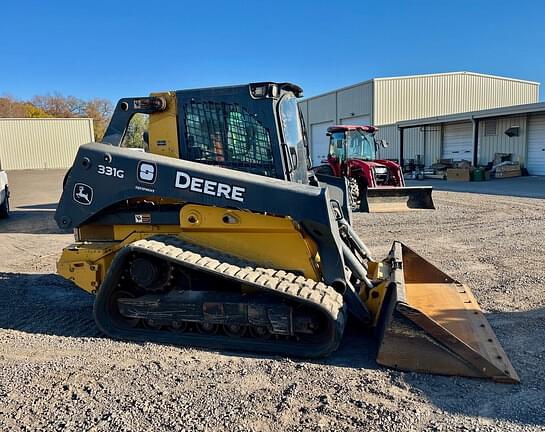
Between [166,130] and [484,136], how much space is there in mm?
25681

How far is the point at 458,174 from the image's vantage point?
2430cm

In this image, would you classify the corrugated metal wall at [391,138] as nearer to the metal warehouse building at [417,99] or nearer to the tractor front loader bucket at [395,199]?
the metal warehouse building at [417,99]

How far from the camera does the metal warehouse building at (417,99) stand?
33188 mm

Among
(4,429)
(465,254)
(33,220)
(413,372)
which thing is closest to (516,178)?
(465,254)

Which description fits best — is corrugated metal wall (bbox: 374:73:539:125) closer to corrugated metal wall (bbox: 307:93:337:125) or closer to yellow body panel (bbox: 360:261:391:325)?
corrugated metal wall (bbox: 307:93:337:125)

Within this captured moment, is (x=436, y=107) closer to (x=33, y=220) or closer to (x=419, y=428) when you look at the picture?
(x=33, y=220)

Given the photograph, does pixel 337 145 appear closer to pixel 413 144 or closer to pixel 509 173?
pixel 509 173

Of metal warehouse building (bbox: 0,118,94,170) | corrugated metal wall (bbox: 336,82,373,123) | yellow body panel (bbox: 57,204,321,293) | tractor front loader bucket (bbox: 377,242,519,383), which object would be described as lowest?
tractor front loader bucket (bbox: 377,242,519,383)

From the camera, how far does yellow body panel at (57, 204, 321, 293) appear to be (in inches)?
167

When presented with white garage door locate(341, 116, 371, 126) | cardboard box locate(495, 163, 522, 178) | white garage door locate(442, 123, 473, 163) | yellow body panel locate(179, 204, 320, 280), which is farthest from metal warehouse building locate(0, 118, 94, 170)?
yellow body panel locate(179, 204, 320, 280)

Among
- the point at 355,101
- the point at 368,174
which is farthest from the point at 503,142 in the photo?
the point at 368,174

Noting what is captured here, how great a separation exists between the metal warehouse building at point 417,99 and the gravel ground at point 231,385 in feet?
93.1

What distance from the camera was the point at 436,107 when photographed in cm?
3553

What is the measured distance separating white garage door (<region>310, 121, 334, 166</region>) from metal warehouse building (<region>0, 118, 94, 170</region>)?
64.7 feet
